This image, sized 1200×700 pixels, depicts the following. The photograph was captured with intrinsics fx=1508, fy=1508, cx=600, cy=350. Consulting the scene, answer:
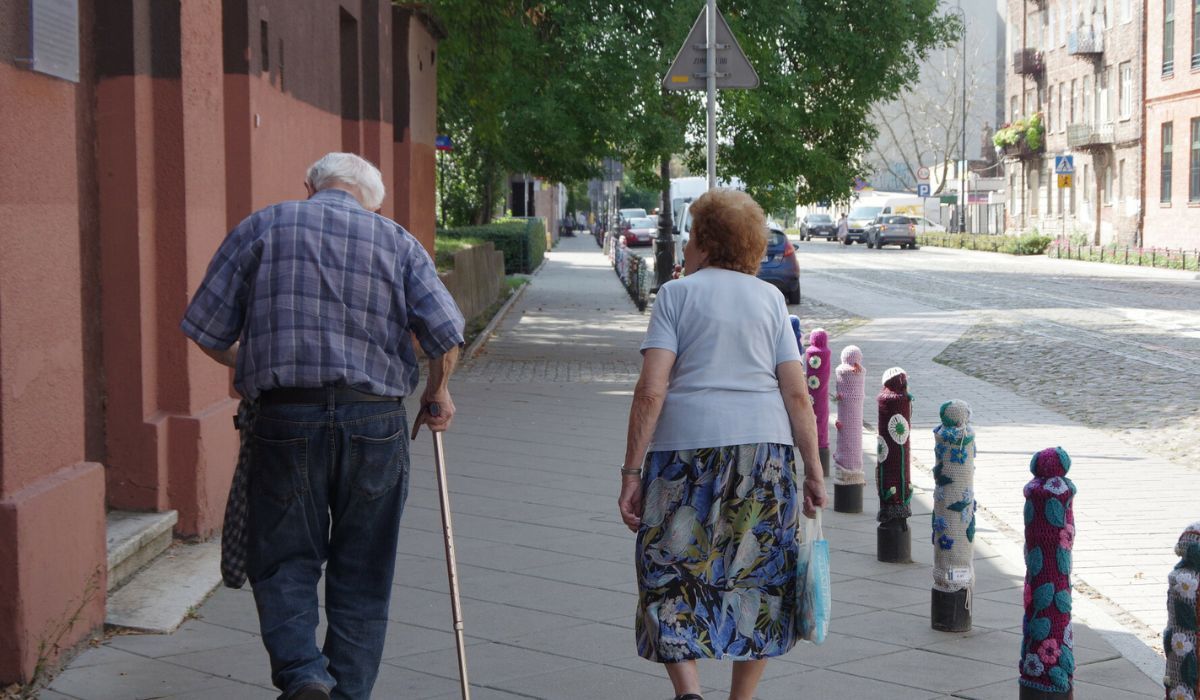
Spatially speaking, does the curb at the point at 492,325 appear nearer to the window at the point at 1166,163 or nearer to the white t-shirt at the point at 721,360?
the white t-shirt at the point at 721,360

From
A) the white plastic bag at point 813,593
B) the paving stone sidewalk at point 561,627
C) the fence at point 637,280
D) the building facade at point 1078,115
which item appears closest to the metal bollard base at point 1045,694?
the paving stone sidewalk at point 561,627

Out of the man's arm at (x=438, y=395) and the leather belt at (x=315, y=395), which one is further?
the man's arm at (x=438, y=395)

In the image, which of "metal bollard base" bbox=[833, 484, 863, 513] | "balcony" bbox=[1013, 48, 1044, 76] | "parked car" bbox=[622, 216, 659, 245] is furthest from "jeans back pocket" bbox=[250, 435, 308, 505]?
"balcony" bbox=[1013, 48, 1044, 76]

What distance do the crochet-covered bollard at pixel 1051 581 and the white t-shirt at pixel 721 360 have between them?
2.81 ft

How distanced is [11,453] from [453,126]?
84.6 feet

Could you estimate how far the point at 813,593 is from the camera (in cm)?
436

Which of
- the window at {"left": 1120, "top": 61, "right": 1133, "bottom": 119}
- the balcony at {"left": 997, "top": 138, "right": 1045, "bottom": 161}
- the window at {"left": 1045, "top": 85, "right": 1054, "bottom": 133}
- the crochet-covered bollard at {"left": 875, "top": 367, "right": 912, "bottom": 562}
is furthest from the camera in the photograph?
the balcony at {"left": 997, "top": 138, "right": 1045, "bottom": 161}

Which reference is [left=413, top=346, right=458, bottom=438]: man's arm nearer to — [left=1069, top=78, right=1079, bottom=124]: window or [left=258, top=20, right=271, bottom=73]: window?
[left=258, top=20, right=271, bottom=73]: window

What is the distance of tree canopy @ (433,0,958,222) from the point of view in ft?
54.9

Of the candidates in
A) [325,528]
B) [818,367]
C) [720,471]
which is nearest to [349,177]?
[325,528]

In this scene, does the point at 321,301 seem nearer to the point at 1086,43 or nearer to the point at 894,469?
the point at 894,469

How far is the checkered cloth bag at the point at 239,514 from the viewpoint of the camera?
4.48 m

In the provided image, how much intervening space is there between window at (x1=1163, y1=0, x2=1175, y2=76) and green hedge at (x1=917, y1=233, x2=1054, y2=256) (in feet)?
25.4

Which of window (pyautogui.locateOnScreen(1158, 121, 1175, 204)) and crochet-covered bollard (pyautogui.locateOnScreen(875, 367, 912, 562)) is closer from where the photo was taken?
crochet-covered bollard (pyautogui.locateOnScreen(875, 367, 912, 562))
